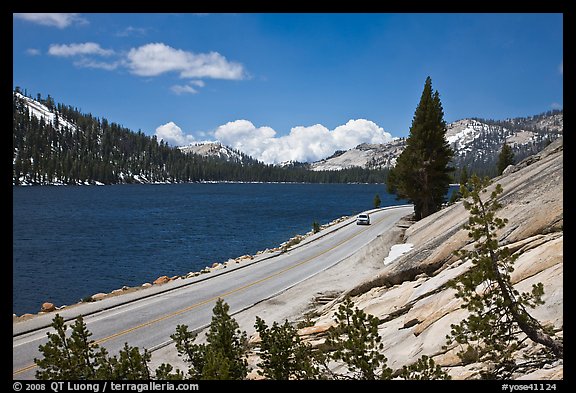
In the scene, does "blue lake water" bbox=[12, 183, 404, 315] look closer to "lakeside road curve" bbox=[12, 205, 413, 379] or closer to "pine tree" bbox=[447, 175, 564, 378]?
"lakeside road curve" bbox=[12, 205, 413, 379]

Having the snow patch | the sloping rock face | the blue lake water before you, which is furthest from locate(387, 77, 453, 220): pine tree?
the blue lake water

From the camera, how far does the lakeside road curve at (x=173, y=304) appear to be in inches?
594

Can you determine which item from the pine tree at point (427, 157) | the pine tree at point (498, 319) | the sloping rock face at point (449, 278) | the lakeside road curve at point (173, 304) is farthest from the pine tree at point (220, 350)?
the pine tree at point (427, 157)

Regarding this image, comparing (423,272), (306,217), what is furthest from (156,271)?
(306,217)

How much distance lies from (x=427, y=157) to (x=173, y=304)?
1040 inches

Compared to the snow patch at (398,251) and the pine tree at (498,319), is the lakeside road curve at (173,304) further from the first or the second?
the pine tree at (498,319)

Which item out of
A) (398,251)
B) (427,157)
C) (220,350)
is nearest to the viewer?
(220,350)

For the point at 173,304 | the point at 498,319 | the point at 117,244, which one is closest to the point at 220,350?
the point at 498,319

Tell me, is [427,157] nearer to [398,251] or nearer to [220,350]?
[398,251]

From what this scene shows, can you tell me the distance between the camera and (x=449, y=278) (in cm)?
1075
